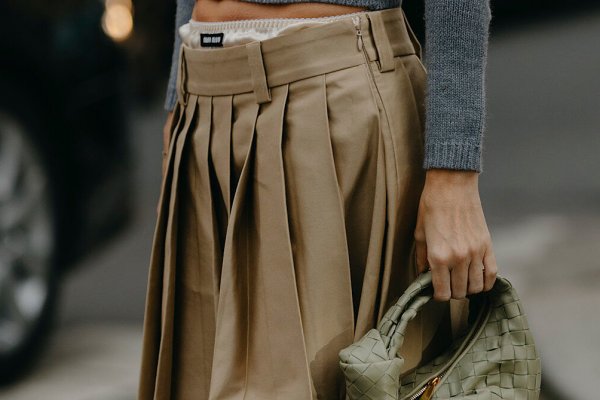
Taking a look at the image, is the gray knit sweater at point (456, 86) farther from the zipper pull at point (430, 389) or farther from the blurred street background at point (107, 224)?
the blurred street background at point (107, 224)

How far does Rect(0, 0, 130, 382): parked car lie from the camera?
3312 millimetres

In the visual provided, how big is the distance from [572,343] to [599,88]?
18.1 ft

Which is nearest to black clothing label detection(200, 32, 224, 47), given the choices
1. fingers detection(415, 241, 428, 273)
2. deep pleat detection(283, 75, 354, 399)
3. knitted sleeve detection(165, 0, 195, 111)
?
deep pleat detection(283, 75, 354, 399)

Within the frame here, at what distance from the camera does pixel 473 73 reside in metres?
1.56

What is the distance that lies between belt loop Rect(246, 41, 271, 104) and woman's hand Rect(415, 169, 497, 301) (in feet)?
0.96

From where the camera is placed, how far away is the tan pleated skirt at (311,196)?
1.60 m

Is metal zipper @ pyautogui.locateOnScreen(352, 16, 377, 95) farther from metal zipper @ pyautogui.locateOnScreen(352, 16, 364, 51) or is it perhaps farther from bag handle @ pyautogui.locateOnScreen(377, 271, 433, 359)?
bag handle @ pyautogui.locateOnScreen(377, 271, 433, 359)

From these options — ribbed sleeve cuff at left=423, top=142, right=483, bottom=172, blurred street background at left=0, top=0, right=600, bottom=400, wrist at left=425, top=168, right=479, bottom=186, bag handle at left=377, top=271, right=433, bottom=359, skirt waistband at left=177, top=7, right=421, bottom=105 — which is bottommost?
blurred street background at left=0, top=0, right=600, bottom=400

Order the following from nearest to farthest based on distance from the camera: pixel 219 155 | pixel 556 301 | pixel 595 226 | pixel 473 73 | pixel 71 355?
pixel 473 73
pixel 219 155
pixel 71 355
pixel 556 301
pixel 595 226

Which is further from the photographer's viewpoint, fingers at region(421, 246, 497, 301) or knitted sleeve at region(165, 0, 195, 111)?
knitted sleeve at region(165, 0, 195, 111)

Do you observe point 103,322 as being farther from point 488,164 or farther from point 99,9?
point 488,164

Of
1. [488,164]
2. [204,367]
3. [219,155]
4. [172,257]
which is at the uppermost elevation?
[219,155]

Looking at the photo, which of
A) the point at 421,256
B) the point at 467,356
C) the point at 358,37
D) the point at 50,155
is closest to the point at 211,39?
the point at 358,37

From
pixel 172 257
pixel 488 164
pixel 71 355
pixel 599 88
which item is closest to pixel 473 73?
pixel 172 257
